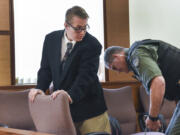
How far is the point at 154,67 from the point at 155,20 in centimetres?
472

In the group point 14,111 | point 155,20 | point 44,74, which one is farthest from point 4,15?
point 155,20

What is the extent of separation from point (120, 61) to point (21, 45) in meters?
3.36

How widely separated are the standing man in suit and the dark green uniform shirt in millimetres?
450

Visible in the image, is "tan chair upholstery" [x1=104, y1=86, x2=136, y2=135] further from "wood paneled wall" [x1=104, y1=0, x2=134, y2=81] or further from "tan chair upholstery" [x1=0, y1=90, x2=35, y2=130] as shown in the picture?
"tan chair upholstery" [x1=0, y1=90, x2=35, y2=130]

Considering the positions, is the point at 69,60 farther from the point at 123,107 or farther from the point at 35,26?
the point at 35,26

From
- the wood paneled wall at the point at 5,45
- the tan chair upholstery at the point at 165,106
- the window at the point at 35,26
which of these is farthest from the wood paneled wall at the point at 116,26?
the wood paneled wall at the point at 5,45

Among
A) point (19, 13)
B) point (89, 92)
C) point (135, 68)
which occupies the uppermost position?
point (19, 13)

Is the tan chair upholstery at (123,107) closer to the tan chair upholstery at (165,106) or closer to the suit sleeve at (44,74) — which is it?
the tan chair upholstery at (165,106)

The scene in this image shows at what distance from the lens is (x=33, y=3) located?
17.9 feet

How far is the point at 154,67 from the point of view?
1.92 metres

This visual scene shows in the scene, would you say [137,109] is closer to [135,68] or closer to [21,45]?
[21,45]

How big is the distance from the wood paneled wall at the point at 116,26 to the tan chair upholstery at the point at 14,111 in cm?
172

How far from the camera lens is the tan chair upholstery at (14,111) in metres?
4.07

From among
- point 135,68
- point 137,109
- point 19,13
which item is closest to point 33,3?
point 19,13
